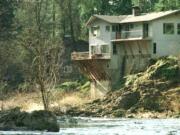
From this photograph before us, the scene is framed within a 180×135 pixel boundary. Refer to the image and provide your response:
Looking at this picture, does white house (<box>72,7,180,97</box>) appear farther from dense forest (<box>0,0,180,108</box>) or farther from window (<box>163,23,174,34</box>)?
dense forest (<box>0,0,180,108</box>)

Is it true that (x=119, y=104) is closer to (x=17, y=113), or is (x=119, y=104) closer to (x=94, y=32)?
(x=94, y=32)

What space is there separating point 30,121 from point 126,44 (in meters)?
47.5

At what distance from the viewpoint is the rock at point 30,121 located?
172 feet

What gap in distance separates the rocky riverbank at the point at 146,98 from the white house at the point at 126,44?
4.47m

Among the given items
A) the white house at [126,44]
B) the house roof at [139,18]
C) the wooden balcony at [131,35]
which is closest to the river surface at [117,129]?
the white house at [126,44]

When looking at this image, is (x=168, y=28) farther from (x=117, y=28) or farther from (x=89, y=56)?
(x=89, y=56)

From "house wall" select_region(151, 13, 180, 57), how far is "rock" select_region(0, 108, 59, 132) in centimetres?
4239

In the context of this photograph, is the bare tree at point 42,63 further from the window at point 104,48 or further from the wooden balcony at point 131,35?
the wooden balcony at point 131,35

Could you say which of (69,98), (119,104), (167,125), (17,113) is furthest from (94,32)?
(17,113)

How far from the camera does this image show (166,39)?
94.5m

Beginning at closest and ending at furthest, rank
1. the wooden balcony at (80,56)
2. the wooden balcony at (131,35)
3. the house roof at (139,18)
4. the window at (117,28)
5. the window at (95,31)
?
1. the house roof at (139,18)
2. the wooden balcony at (131,35)
3. the wooden balcony at (80,56)
4. the window at (117,28)
5. the window at (95,31)

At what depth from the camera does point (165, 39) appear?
94.4m

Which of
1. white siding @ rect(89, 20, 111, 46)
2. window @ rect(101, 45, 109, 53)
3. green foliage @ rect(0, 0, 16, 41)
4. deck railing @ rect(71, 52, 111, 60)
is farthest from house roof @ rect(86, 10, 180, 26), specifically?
green foliage @ rect(0, 0, 16, 41)

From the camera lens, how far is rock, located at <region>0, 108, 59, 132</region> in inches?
2062
